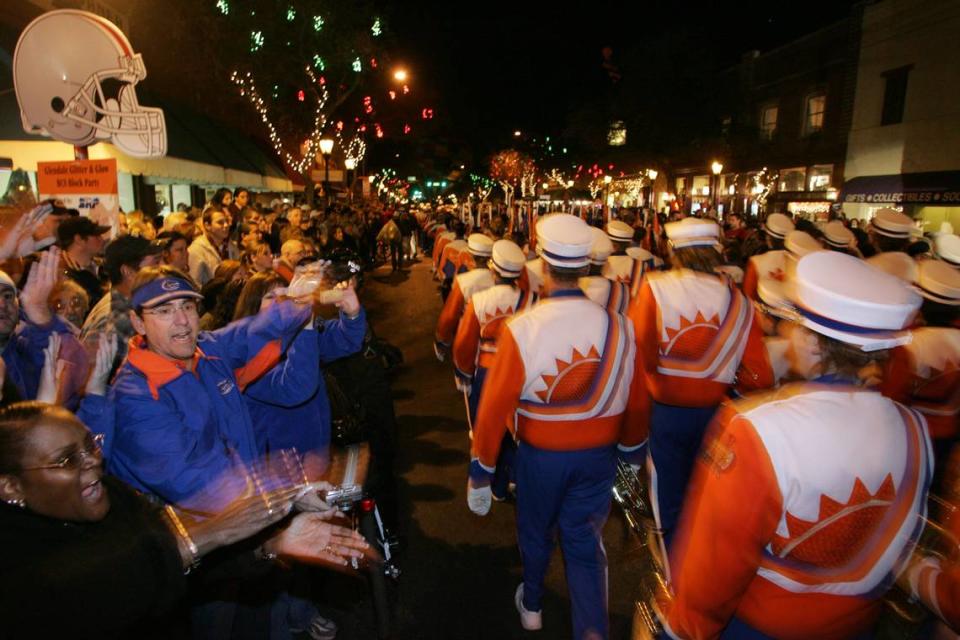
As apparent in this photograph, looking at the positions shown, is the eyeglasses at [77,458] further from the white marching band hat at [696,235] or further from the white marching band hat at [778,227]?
the white marching band hat at [778,227]

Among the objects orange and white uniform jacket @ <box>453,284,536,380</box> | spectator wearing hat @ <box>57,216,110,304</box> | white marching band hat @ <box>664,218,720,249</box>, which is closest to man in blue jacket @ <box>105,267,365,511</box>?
orange and white uniform jacket @ <box>453,284,536,380</box>

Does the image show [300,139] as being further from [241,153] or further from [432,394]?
[432,394]

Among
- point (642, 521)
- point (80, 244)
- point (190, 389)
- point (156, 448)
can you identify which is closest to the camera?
point (156, 448)

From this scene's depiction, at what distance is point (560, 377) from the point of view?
10.7 feet

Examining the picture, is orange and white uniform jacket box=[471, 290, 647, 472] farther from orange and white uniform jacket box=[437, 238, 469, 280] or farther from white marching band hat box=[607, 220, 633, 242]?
orange and white uniform jacket box=[437, 238, 469, 280]

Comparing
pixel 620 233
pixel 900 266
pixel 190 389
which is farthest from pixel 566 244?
pixel 620 233

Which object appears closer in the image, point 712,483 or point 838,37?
point 712,483

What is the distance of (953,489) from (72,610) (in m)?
2.93

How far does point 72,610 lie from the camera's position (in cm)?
136

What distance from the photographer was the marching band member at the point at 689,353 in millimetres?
4012

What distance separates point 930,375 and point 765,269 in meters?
2.85

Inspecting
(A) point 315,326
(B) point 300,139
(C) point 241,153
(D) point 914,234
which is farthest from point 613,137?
(A) point 315,326

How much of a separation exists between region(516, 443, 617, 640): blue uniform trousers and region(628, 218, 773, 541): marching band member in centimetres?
89

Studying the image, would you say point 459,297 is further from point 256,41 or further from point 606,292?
point 256,41
